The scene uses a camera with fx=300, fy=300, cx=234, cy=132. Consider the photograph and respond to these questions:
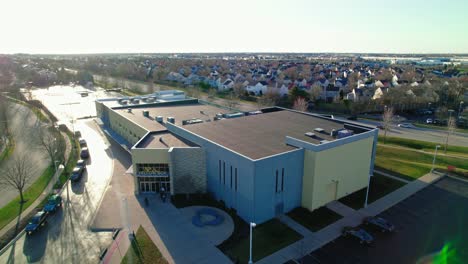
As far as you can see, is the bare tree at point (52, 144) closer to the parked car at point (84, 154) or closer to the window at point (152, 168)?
the parked car at point (84, 154)

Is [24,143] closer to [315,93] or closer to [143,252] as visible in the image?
[143,252]

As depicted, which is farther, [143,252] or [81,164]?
[81,164]

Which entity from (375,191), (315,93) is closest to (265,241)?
(375,191)

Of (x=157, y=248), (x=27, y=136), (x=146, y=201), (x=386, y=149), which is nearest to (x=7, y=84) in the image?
(x=27, y=136)

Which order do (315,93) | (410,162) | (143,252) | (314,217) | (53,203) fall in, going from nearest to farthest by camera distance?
(143,252) < (314,217) < (53,203) < (410,162) < (315,93)

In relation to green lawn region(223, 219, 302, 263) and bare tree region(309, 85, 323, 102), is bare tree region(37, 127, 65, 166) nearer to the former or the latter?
green lawn region(223, 219, 302, 263)

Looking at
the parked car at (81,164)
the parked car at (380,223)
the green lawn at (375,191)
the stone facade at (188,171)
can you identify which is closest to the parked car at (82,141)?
the parked car at (81,164)

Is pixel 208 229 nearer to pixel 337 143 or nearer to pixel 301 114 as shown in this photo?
pixel 337 143

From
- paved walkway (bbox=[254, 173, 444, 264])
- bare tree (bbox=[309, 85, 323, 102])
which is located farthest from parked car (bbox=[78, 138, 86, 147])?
bare tree (bbox=[309, 85, 323, 102])
